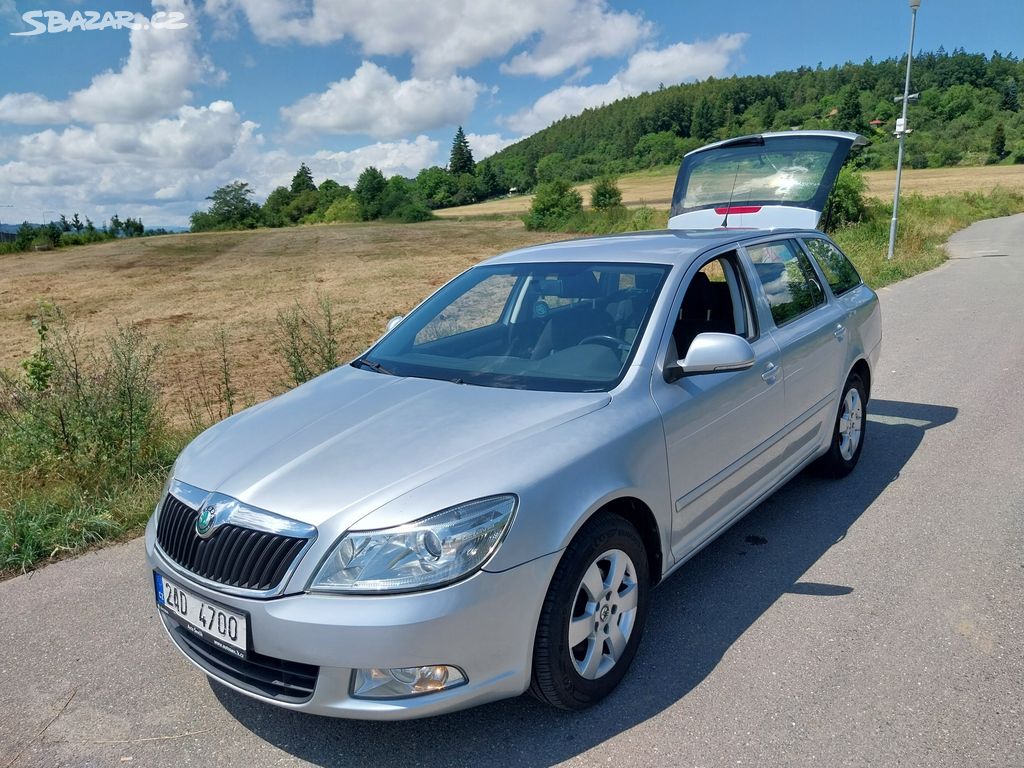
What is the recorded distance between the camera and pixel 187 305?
2359 cm

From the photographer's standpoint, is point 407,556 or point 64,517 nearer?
point 407,556

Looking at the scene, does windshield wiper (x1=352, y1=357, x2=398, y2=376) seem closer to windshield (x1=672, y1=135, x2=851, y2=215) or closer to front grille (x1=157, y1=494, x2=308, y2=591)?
front grille (x1=157, y1=494, x2=308, y2=591)

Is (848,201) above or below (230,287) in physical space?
above

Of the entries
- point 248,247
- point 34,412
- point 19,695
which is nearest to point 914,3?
point 34,412

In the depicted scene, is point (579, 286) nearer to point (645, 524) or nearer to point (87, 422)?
point (645, 524)

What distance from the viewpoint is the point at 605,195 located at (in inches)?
2032

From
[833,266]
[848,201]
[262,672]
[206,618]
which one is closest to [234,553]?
[206,618]

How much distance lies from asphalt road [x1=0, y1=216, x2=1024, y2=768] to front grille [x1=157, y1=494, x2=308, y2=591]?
0.54 m

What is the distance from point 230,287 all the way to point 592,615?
27368 millimetres

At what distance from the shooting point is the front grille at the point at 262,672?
241cm

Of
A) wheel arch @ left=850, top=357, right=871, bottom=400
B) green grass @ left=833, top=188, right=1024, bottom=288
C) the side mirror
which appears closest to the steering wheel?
the side mirror

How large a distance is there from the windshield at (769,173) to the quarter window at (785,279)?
1326 millimetres

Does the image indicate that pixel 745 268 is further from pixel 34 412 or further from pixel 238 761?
pixel 34 412

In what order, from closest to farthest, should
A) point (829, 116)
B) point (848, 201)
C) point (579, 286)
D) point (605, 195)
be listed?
point (579, 286) → point (848, 201) → point (605, 195) → point (829, 116)
